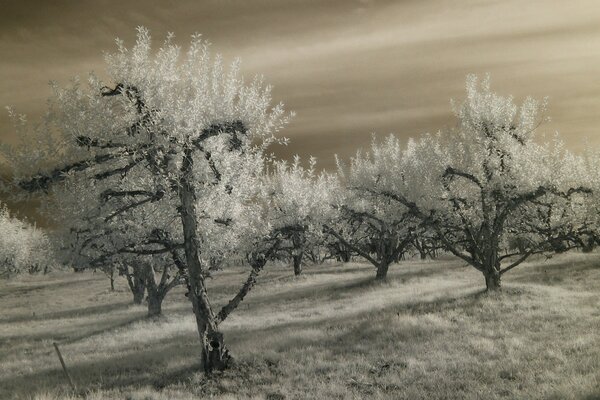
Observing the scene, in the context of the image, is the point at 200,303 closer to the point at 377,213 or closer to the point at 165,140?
the point at 165,140

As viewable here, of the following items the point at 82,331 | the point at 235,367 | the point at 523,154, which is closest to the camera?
the point at 235,367

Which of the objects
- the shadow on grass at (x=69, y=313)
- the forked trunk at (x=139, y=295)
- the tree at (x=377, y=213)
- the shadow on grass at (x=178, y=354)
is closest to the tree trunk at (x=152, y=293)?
the shadow on grass at (x=178, y=354)

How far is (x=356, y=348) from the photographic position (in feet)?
55.2

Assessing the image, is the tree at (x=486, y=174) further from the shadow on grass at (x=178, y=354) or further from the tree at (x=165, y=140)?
the tree at (x=165, y=140)

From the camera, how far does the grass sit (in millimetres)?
12539

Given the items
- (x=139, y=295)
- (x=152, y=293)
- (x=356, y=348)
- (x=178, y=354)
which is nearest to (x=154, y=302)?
(x=152, y=293)

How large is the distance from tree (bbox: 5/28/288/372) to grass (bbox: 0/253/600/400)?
2.21 meters

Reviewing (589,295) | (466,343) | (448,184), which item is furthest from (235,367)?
(589,295)

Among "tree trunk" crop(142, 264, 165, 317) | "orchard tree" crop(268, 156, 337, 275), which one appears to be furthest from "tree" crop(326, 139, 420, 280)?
"tree trunk" crop(142, 264, 165, 317)

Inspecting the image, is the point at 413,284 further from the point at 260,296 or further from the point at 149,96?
the point at 149,96

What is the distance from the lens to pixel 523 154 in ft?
76.0

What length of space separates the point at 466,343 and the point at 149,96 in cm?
1336

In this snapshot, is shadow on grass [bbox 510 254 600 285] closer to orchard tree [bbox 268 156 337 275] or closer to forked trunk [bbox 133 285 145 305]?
orchard tree [bbox 268 156 337 275]

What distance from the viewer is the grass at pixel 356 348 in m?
12.5
